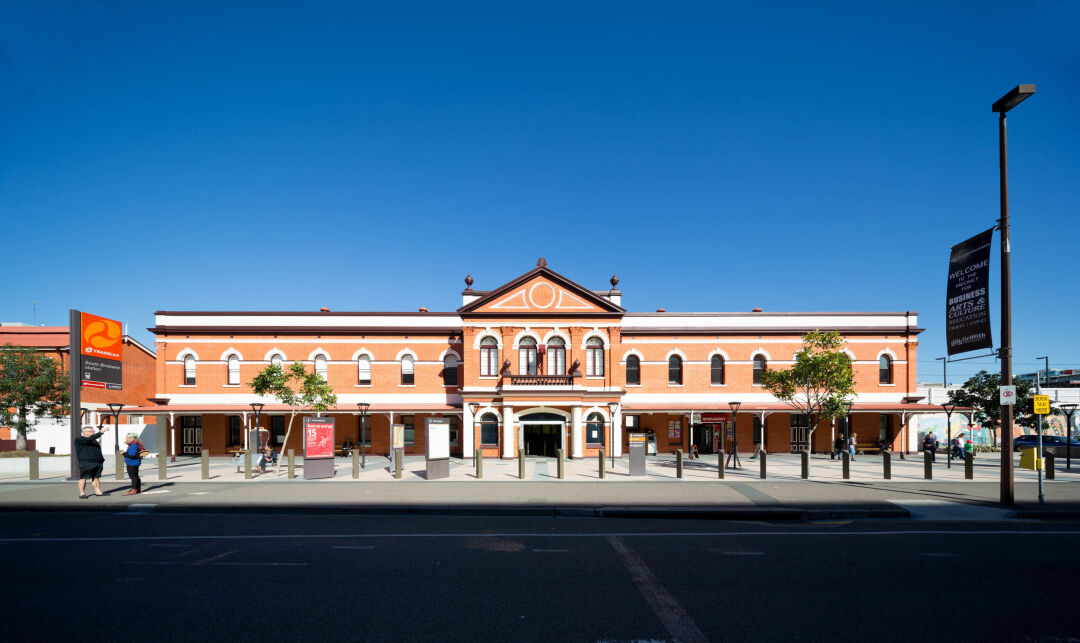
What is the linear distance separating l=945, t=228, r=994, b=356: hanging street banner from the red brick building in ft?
51.2

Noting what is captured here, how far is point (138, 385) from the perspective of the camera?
40062 millimetres

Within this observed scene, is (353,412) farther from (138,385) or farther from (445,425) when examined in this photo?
(138,385)

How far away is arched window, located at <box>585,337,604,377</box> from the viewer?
103 feet

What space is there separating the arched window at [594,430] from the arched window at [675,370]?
5396 mm

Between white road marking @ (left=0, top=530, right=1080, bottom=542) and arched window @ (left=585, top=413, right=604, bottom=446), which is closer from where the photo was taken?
white road marking @ (left=0, top=530, right=1080, bottom=542)

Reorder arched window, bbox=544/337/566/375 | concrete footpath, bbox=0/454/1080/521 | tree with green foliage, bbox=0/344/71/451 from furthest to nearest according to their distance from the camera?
arched window, bbox=544/337/566/375, tree with green foliage, bbox=0/344/71/451, concrete footpath, bbox=0/454/1080/521

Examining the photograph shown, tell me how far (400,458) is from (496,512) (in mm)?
7286

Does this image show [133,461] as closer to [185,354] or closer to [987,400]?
[185,354]

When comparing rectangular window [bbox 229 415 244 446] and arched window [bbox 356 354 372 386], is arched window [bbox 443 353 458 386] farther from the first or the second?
rectangular window [bbox 229 415 244 446]

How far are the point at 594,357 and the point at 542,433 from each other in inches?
187

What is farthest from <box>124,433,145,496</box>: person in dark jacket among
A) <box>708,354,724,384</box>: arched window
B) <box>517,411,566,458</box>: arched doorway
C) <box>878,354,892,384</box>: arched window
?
<box>878,354,892,384</box>: arched window

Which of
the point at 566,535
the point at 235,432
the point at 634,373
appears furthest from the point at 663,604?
the point at 235,432

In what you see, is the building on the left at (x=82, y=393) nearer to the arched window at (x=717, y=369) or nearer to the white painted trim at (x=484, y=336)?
the white painted trim at (x=484, y=336)

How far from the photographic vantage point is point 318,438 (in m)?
20.4
